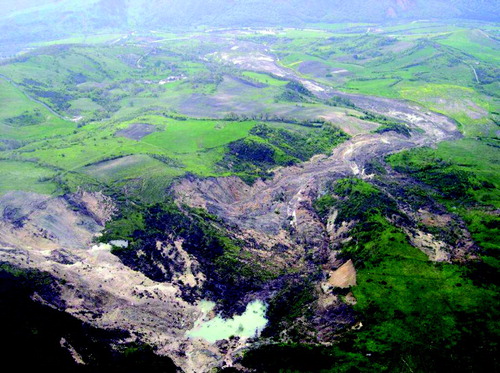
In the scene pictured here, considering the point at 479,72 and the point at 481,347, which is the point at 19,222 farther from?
the point at 479,72

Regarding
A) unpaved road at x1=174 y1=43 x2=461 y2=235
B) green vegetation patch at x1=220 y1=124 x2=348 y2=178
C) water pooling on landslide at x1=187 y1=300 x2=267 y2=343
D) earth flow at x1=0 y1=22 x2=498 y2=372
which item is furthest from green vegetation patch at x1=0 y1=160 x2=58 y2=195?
water pooling on landslide at x1=187 y1=300 x2=267 y2=343

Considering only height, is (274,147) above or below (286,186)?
above

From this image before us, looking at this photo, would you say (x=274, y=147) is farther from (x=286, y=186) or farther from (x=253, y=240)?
(x=253, y=240)

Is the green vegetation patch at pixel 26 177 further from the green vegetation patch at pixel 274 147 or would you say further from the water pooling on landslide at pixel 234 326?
the water pooling on landslide at pixel 234 326

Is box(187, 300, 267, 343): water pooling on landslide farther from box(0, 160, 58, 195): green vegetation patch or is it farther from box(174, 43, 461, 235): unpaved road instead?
box(0, 160, 58, 195): green vegetation patch

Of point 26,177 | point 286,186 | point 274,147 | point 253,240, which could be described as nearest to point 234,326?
point 253,240

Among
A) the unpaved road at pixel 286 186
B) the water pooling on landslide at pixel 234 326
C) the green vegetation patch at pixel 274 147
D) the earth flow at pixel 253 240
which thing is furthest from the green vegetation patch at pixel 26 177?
the water pooling on landslide at pixel 234 326

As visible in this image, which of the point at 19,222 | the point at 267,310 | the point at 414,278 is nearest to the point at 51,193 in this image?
the point at 19,222

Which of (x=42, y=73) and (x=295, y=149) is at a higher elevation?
(x=42, y=73)
